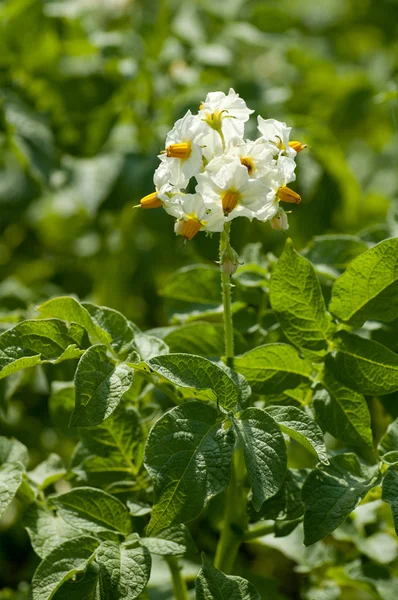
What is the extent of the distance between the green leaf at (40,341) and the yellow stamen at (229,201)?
0.23m

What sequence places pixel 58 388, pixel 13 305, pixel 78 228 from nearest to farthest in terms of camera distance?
pixel 58 388 → pixel 13 305 → pixel 78 228

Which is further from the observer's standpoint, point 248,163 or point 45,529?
point 45,529

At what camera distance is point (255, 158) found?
2.92 ft

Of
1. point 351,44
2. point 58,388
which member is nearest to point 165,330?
point 58,388

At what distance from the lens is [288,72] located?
103 inches

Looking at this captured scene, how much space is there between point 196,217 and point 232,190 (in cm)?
6

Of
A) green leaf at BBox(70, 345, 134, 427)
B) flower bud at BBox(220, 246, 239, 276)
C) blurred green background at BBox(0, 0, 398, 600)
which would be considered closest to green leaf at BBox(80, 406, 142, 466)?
green leaf at BBox(70, 345, 134, 427)

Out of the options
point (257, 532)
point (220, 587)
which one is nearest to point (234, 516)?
point (257, 532)

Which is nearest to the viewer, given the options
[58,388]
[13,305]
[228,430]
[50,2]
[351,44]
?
[228,430]

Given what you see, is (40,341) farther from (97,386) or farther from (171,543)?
(171,543)

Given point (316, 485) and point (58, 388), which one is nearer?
point (316, 485)

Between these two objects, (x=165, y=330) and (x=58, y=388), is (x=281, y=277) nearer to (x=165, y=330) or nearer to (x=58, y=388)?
(x=165, y=330)

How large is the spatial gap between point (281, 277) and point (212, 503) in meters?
0.40

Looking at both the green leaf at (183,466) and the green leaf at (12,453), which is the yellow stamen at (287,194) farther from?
the green leaf at (12,453)
